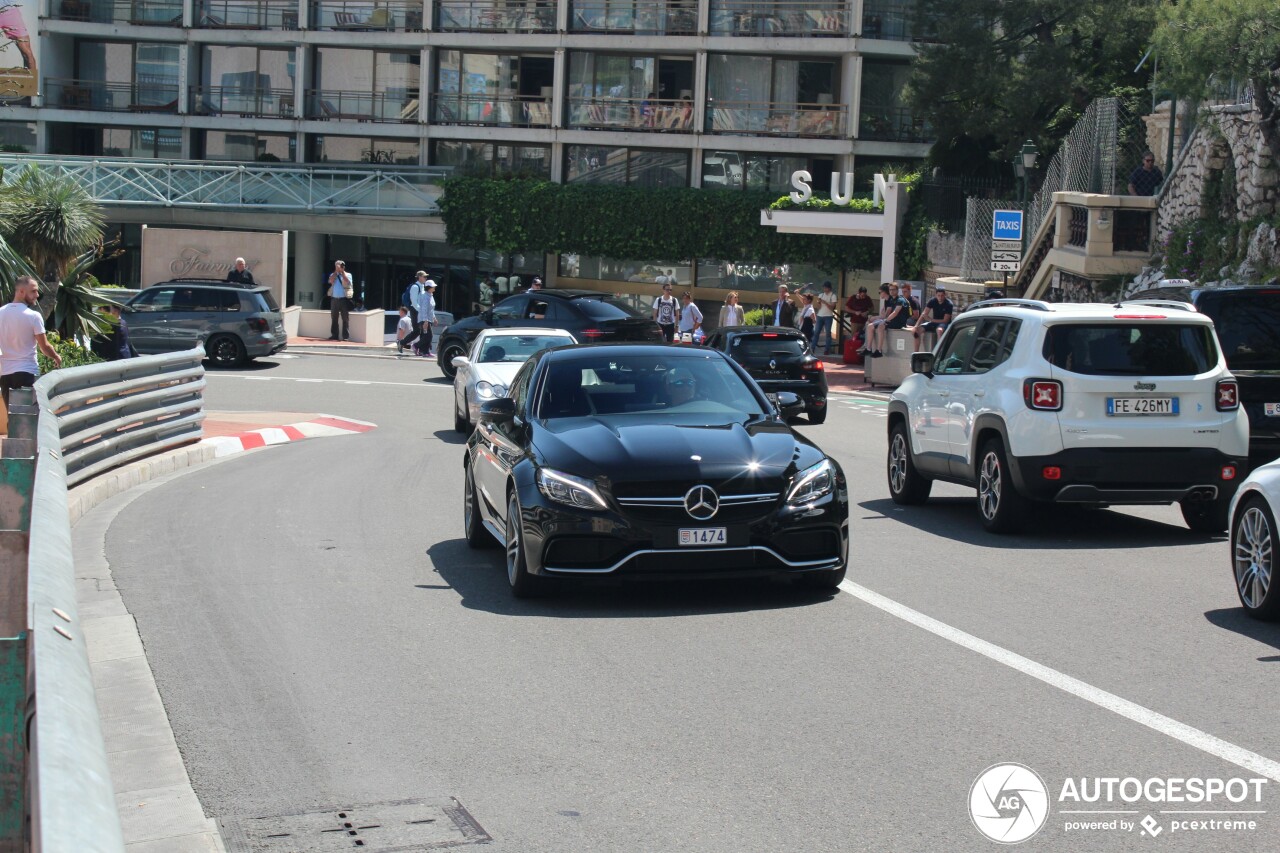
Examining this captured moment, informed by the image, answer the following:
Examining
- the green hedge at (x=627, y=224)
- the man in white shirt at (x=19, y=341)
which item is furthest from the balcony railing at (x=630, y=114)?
the man in white shirt at (x=19, y=341)

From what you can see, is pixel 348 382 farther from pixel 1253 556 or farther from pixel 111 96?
pixel 111 96

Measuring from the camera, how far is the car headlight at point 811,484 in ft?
29.7

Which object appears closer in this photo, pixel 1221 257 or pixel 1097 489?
pixel 1097 489

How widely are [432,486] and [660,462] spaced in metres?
7.00

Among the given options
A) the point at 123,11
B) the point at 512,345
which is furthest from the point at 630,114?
the point at 512,345

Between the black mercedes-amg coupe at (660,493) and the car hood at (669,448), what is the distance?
10 millimetres

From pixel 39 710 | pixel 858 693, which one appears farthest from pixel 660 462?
pixel 39 710

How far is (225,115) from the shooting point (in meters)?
58.3

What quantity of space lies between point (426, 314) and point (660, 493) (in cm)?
2951

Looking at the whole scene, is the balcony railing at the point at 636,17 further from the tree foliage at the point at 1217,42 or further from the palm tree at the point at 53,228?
the tree foliage at the point at 1217,42

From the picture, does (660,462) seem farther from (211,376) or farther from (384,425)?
(211,376)

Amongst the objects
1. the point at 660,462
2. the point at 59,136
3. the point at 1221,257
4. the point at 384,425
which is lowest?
the point at 384,425

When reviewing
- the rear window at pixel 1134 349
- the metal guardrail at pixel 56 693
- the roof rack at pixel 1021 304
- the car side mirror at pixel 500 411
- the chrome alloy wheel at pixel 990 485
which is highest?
the roof rack at pixel 1021 304

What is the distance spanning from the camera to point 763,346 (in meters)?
23.7
